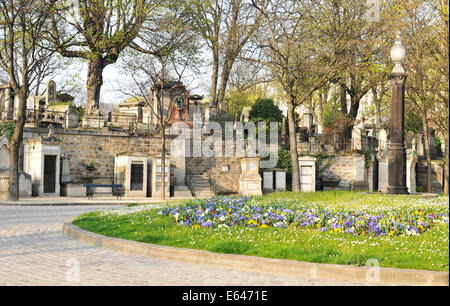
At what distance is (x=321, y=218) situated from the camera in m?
10.0

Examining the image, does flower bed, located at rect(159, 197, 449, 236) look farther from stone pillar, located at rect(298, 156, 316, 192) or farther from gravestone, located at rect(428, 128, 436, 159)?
gravestone, located at rect(428, 128, 436, 159)

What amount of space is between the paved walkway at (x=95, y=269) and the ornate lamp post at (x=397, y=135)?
29.1ft

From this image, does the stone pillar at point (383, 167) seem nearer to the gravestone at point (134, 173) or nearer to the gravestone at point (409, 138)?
the gravestone at point (409, 138)

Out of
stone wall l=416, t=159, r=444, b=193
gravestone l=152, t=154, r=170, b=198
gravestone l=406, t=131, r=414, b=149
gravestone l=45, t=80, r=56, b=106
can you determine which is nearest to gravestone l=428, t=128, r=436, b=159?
gravestone l=406, t=131, r=414, b=149

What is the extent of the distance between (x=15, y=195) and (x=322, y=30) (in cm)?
1625

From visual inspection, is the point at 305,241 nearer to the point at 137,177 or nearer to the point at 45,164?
the point at 45,164

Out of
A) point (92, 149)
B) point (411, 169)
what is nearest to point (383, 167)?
point (411, 169)

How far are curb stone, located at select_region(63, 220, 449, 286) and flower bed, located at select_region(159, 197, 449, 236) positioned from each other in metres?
1.98

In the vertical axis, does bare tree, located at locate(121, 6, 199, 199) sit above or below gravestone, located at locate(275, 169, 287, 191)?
above

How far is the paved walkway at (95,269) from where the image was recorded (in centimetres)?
652

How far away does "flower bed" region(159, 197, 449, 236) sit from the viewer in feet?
30.2

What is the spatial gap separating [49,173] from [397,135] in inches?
724

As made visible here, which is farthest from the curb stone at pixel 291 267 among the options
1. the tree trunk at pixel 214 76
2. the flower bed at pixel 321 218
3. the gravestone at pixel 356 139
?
the tree trunk at pixel 214 76

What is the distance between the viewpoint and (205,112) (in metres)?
40.3
